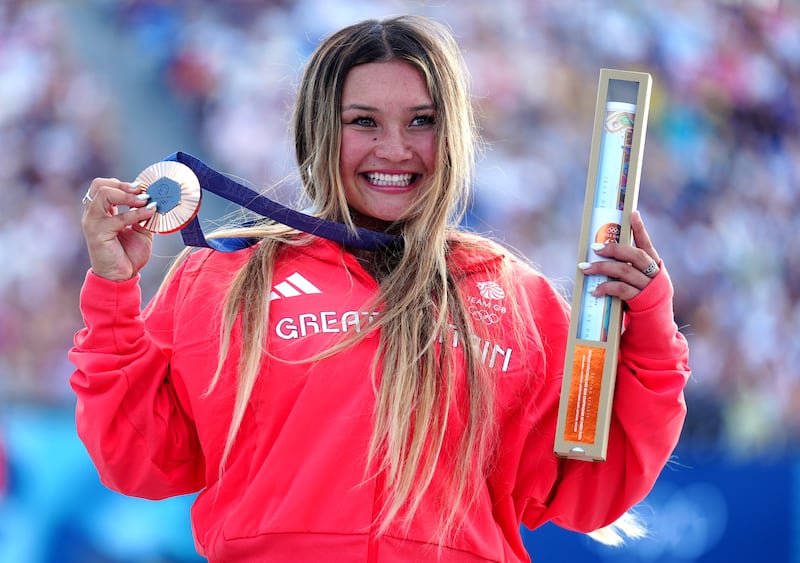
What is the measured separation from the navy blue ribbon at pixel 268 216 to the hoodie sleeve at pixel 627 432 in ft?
1.57

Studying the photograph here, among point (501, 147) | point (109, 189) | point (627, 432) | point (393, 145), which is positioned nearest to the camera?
point (109, 189)

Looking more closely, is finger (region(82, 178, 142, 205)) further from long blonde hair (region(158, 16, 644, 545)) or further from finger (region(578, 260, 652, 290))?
Answer: finger (region(578, 260, 652, 290))

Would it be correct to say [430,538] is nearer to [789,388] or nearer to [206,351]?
[206,351]

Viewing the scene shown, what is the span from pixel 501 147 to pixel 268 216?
14.0ft

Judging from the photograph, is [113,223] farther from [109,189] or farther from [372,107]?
[372,107]

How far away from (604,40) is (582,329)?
207 inches

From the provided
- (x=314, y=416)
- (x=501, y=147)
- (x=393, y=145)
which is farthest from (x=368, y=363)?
(x=501, y=147)

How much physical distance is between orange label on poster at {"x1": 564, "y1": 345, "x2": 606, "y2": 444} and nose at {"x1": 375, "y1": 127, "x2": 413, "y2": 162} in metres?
0.55

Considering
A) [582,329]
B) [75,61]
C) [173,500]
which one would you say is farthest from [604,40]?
[582,329]

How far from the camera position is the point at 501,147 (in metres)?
6.42

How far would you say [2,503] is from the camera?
4.32 m

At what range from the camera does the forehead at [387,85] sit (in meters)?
2.29

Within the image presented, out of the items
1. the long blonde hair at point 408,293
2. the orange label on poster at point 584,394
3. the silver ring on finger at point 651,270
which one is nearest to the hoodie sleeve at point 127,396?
the long blonde hair at point 408,293

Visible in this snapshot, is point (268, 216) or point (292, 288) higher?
point (268, 216)
